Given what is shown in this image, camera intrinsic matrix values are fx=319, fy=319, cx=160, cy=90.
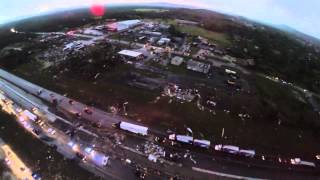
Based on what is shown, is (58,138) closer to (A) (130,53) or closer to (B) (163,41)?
(A) (130,53)

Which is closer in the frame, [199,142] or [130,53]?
[199,142]

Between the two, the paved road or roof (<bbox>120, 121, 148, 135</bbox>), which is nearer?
the paved road

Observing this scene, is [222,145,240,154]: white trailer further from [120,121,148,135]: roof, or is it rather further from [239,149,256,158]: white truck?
[120,121,148,135]: roof

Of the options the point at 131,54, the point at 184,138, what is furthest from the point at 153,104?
the point at 131,54

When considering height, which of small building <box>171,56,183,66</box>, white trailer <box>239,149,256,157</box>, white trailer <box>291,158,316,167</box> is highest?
small building <box>171,56,183,66</box>

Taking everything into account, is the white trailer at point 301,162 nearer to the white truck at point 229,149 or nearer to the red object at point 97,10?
the white truck at point 229,149

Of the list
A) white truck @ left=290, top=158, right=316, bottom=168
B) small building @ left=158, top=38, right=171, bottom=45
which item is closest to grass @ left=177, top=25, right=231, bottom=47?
small building @ left=158, top=38, right=171, bottom=45

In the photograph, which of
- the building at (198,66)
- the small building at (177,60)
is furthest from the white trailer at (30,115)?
the building at (198,66)
